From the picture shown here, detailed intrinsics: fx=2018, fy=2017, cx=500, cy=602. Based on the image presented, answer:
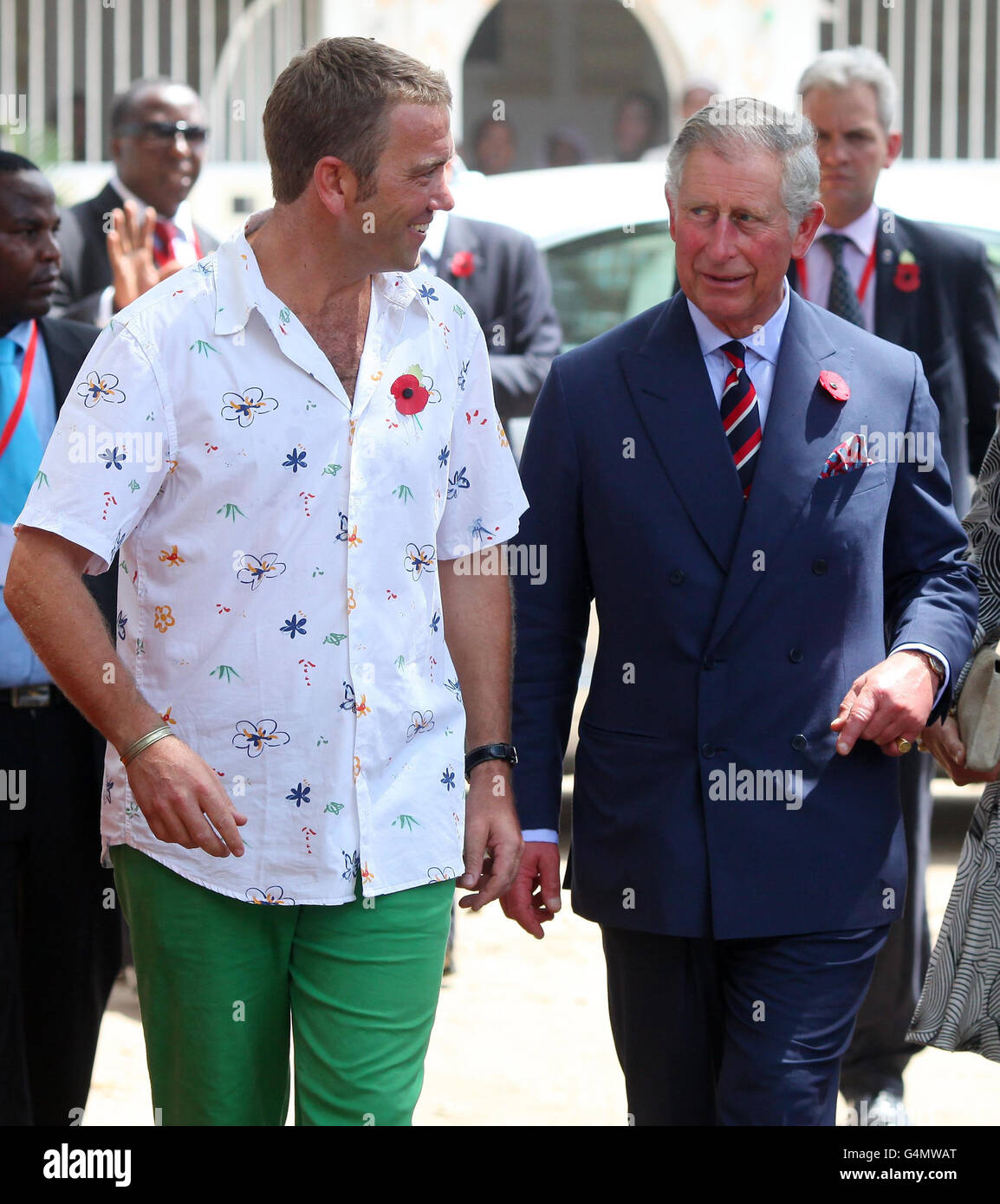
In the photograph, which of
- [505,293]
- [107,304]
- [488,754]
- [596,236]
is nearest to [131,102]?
[107,304]

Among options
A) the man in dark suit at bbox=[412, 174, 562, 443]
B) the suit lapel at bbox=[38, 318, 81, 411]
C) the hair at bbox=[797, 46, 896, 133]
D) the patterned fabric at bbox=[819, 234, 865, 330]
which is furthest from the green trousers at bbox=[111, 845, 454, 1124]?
the man in dark suit at bbox=[412, 174, 562, 443]

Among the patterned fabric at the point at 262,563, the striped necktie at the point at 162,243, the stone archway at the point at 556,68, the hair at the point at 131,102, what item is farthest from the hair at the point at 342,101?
the stone archway at the point at 556,68

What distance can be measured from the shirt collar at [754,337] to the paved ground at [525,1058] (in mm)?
2169

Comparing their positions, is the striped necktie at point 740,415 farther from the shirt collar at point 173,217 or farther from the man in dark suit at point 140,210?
the shirt collar at point 173,217

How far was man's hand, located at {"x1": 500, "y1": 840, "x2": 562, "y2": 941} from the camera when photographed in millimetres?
3467

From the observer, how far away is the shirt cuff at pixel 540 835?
3.49m

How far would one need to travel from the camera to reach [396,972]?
305cm

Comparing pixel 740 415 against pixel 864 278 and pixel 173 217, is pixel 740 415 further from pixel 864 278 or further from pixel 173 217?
pixel 173 217

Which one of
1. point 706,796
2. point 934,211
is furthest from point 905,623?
point 934,211

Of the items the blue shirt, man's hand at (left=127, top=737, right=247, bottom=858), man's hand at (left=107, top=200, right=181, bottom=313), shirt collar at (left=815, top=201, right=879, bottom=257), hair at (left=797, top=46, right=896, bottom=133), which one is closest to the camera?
man's hand at (left=127, top=737, right=247, bottom=858)

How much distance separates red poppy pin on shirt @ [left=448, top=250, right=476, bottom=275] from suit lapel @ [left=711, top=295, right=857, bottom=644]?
95.1 inches

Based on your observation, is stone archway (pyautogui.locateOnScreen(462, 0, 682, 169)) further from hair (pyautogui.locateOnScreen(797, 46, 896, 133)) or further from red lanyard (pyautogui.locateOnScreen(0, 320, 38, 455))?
red lanyard (pyautogui.locateOnScreen(0, 320, 38, 455))

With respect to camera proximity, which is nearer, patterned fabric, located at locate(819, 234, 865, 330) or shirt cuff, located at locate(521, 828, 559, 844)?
shirt cuff, located at locate(521, 828, 559, 844)
